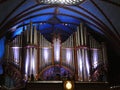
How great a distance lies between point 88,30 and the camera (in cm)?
1850

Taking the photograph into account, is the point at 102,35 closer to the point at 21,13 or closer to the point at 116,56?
the point at 116,56

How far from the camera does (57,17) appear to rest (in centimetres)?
1825

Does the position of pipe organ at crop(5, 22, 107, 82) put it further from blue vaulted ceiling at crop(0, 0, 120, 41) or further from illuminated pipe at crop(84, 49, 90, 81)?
blue vaulted ceiling at crop(0, 0, 120, 41)

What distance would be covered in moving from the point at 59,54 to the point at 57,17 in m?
2.53

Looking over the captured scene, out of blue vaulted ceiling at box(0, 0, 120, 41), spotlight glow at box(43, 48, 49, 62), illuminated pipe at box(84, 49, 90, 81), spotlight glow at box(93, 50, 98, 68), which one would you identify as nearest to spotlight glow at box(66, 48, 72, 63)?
illuminated pipe at box(84, 49, 90, 81)

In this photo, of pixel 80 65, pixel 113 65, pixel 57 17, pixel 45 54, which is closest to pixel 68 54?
pixel 80 65

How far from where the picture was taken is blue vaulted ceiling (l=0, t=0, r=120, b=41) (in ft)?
52.2

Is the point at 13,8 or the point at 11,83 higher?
the point at 13,8

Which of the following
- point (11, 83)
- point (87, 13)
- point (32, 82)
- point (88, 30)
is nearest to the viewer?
point (32, 82)

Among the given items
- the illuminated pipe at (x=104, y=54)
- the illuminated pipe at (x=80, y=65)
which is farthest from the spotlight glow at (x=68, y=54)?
the illuminated pipe at (x=104, y=54)

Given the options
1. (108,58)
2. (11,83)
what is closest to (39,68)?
(11,83)

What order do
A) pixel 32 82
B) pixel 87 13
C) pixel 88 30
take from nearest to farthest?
pixel 32 82
pixel 87 13
pixel 88 30

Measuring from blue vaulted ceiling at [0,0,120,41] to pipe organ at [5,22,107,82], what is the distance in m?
0.66

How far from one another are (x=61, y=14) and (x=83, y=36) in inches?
69.2
